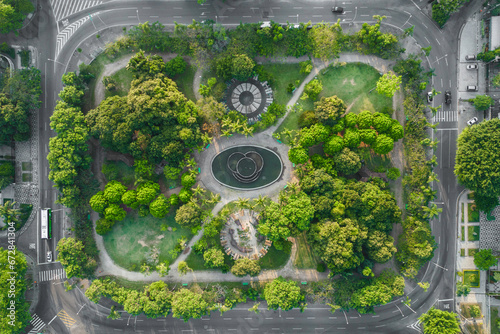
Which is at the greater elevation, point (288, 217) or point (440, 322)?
point (288, 217)

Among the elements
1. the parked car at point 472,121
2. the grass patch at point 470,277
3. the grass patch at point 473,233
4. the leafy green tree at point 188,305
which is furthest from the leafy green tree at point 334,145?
the leafy green tree at point 188,305

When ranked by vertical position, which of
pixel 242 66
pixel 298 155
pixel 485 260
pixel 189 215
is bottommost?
pixel 485 260

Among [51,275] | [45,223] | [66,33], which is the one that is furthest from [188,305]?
[66,33]

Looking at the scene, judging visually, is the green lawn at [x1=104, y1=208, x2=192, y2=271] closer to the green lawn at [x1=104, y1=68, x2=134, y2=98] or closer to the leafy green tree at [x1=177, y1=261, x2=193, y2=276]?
the leafy green tree at [x1=177, y1=261, x2=193, y2=276]

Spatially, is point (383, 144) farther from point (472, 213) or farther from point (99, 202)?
point (99, 202)

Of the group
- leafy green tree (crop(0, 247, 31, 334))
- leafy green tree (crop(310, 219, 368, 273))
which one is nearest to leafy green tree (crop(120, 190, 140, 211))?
leafy green tree (crop(0, 247, 31, 334))

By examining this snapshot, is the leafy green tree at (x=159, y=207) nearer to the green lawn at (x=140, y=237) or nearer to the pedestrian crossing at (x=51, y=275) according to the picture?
the green lawn at (x=140, y=237)
